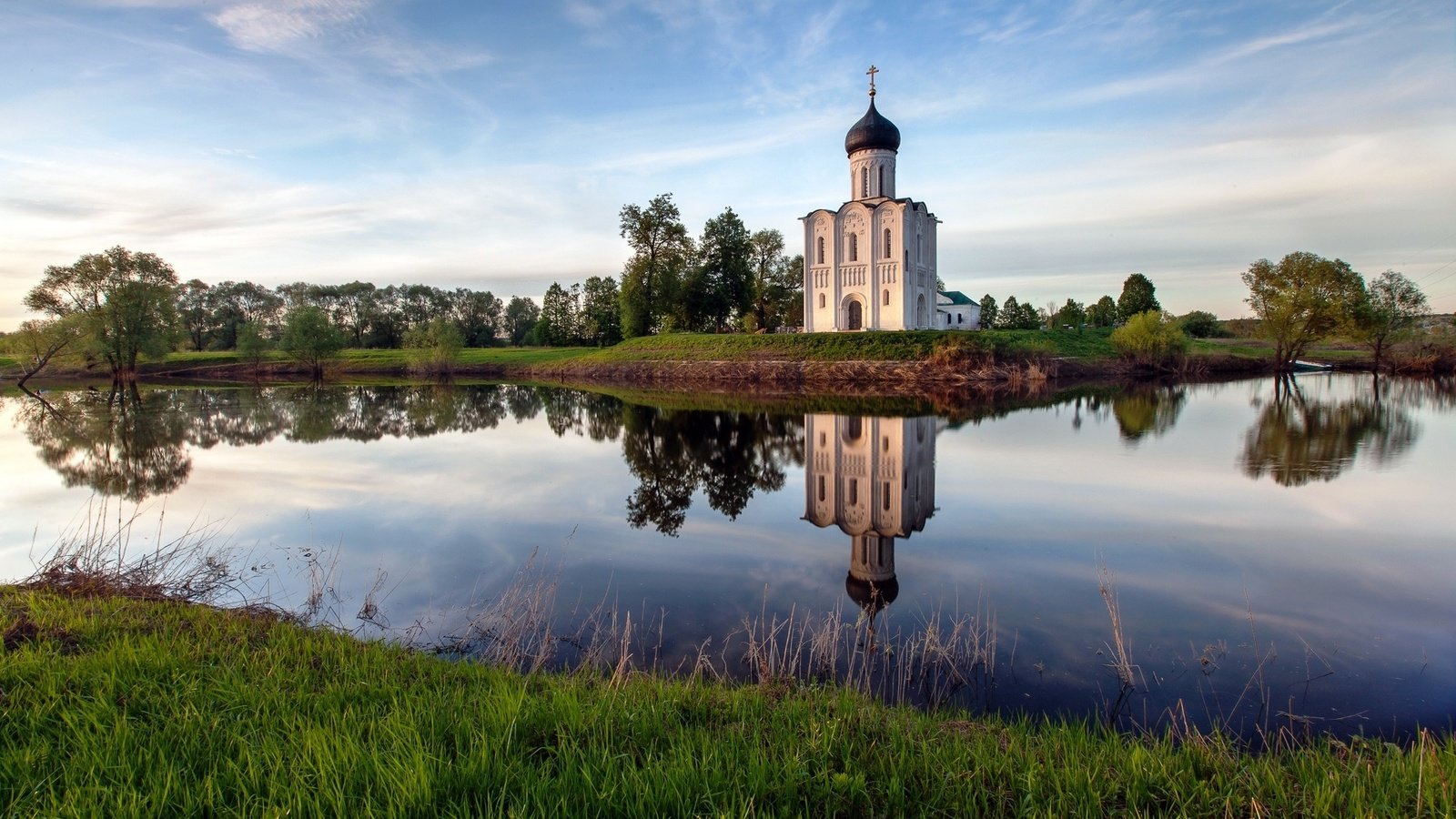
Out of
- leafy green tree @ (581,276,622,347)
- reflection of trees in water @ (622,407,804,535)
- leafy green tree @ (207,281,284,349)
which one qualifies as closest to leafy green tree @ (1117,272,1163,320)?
leafy green tree @ (581,276,622,347)

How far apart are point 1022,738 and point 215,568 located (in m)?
8.58

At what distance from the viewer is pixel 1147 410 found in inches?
1044

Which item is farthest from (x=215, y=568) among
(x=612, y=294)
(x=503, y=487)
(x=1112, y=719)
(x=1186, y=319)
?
(x=1186, y=319)

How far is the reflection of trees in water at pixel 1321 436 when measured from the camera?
14.2 meters

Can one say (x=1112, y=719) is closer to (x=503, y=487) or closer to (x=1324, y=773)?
(x=1324, y=773)

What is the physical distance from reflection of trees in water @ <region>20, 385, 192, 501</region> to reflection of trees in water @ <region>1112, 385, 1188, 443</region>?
23180 millimetres

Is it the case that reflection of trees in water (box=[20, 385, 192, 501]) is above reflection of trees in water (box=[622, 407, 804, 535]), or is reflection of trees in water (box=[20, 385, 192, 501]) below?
above

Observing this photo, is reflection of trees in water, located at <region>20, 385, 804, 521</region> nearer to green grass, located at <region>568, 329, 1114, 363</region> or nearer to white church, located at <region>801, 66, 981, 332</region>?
green grass, located at <region>568, 329, 1114, 363</region>

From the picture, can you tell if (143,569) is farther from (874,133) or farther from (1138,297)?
(1138,297)

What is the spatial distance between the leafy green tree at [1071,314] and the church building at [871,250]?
40306mm

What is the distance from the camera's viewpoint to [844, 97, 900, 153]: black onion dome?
1956 inches

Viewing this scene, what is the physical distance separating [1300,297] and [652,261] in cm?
4697

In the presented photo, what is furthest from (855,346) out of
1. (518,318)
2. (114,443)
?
(518,318)

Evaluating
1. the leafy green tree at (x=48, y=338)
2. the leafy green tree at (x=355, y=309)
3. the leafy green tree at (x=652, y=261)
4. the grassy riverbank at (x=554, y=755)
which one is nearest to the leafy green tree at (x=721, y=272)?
the leafy green tree at (x=652, y=261)
